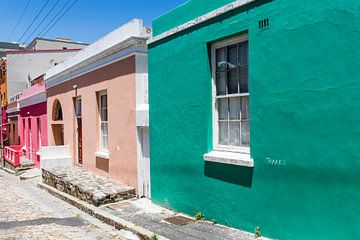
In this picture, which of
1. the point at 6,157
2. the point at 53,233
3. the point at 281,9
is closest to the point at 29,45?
the point at 6,157

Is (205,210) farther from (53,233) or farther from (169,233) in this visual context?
(53,233)

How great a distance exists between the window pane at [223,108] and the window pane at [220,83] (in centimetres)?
13

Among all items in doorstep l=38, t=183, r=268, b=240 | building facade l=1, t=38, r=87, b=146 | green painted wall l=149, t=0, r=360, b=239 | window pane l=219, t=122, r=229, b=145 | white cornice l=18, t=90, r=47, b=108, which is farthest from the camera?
building facade l=1, t=38, r=87, b=146

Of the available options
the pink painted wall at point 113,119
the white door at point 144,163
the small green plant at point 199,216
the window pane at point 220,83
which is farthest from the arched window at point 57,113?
the window pane at point 220,83

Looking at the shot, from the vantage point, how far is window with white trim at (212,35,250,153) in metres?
5.94

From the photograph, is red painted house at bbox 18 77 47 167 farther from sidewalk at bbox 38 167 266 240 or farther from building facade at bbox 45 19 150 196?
sidewalk at bbox 38 167 266 240

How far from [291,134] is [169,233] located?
2674 mm

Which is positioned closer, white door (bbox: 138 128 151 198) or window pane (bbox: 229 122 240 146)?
window pane (bbox: 229 122 240 146)

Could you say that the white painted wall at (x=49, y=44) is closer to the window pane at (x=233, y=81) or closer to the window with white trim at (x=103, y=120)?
the window with white trim at (x=103, y=120)

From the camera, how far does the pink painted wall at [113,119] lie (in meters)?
9.33

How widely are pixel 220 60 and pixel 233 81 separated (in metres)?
0.51

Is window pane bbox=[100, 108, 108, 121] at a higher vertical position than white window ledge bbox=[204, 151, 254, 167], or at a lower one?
higher

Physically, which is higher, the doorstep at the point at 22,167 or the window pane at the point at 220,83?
the window pane at the point at 220,83

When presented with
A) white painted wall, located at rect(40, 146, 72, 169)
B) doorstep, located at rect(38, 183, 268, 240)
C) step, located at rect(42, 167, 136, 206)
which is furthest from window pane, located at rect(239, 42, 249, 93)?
white painted wall, located at rect(40, 146, 72, 169)
